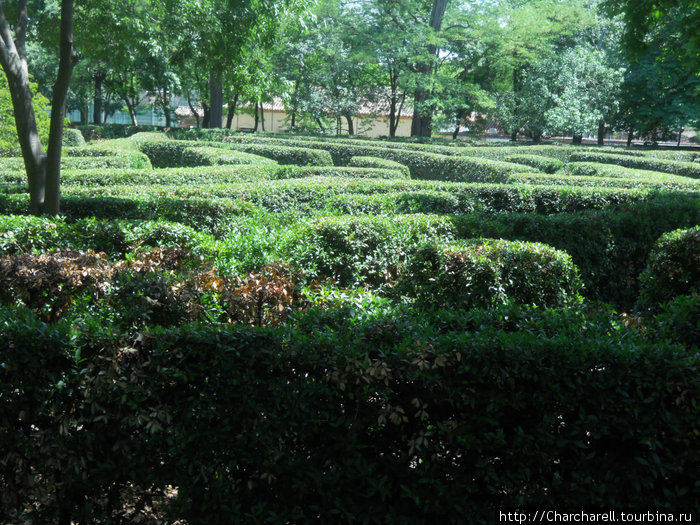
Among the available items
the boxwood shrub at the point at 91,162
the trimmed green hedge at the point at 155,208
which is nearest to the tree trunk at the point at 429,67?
the boxwood shrub at the point at 91,162

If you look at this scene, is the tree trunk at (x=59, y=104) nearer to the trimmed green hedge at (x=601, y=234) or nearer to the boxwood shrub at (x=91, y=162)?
the trimmed green hedge at (x=601, y=234)

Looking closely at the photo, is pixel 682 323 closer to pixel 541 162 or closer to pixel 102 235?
pixel 102 235

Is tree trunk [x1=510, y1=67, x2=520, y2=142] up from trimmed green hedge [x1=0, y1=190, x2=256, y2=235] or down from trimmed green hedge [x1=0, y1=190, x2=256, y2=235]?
up

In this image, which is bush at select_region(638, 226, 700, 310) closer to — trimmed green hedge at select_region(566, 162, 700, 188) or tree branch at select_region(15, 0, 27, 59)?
trimmed green hedge at select_region(566, 162, 700, 188)

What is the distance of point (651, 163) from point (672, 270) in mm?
12608

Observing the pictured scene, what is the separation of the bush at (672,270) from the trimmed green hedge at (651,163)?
11531 mm

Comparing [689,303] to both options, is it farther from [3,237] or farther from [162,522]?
[3,237]

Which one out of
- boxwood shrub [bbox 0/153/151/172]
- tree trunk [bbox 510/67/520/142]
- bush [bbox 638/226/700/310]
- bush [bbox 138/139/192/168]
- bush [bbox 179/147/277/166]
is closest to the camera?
bush [bbox 638/226/700/310]

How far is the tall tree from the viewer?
6324mm

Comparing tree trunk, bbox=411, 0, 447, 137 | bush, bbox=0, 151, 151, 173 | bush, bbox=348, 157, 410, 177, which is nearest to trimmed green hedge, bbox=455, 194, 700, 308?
bush, bbox=348, 157, 410, 177

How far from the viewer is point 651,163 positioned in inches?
664

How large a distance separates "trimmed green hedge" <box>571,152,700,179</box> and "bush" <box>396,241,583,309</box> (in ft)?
41.4

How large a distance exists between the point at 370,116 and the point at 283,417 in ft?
116

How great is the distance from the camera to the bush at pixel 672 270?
584cm
